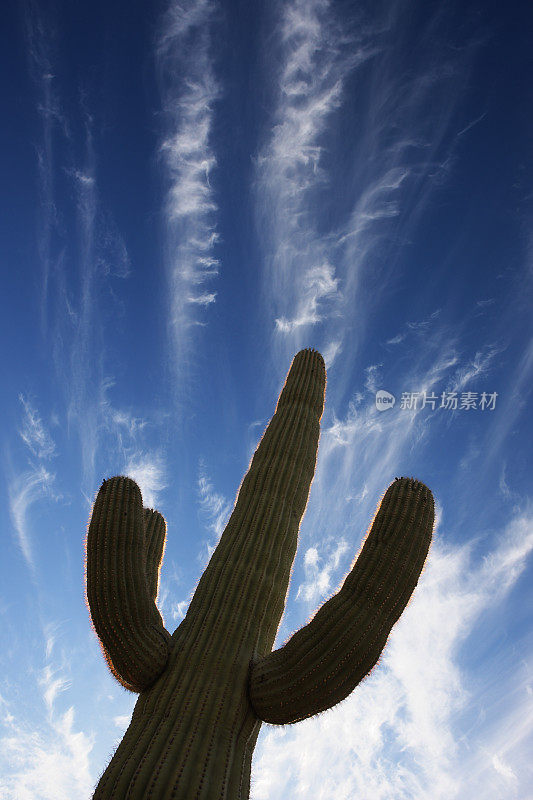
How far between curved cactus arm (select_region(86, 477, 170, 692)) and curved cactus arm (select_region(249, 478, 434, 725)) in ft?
2.41

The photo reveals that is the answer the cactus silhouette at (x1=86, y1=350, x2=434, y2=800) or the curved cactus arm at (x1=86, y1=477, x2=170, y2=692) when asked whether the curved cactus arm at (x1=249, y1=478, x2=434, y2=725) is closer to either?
the cactus silhouette at (x1=86, y1=350, x2=434, y2=800)

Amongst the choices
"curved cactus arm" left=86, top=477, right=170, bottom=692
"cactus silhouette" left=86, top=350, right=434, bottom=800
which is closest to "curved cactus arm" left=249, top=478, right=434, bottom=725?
"cactus silhouette" left=86, top=350, right=434, bottom=800

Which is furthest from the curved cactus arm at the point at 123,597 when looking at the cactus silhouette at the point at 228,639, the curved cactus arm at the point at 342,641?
the curved cactus arm at the point at 342,641

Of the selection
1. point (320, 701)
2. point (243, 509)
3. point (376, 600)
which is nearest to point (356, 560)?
point (376, 600)

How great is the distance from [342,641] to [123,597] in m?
1.48

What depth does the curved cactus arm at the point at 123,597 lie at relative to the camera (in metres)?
3.53

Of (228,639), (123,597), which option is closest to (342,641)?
(228,639)

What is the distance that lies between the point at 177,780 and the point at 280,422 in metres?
3.22

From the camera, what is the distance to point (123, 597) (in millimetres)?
3568

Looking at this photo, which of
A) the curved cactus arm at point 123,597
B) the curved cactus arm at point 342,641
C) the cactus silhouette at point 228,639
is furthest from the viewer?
the curved cactus arm at point 123,597

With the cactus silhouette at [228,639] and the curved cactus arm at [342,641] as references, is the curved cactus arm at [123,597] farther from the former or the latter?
the curved cactus arm at [342,641]

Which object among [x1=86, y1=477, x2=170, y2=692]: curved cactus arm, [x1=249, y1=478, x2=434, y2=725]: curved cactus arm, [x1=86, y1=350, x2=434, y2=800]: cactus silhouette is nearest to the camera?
[x1=86, y1=350, x2=434, y2=800]: cactus silhouette

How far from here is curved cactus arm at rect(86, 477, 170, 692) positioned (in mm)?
3525

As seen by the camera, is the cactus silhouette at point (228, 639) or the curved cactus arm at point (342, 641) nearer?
the cactus silhouette at point (228, 639)
